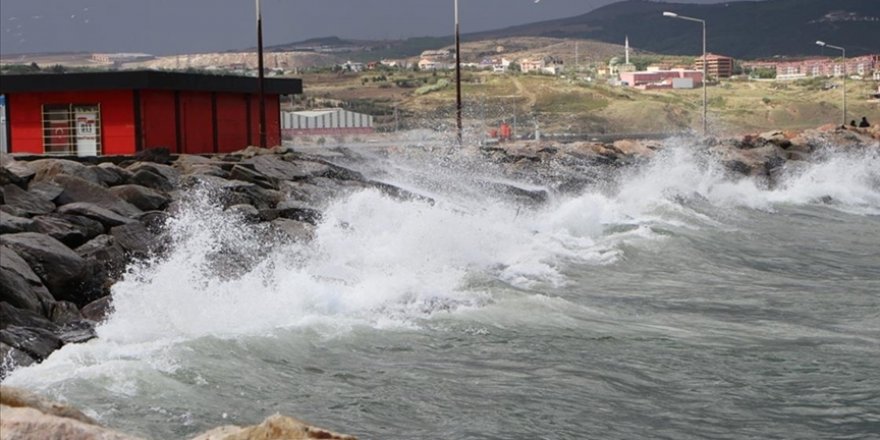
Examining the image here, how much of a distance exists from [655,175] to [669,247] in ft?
53.9

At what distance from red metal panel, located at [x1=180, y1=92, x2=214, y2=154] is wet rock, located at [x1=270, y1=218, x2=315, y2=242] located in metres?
13.3

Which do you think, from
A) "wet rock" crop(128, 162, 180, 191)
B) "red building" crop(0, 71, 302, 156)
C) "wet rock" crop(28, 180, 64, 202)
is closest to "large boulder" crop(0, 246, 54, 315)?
"wet rock" crop(28, 180, 64, 202)

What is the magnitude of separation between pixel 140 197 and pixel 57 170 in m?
1.33

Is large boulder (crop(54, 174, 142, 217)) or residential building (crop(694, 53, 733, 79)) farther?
residential building (crop(694, 53, 733, 79))

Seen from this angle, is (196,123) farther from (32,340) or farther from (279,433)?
(279,433)

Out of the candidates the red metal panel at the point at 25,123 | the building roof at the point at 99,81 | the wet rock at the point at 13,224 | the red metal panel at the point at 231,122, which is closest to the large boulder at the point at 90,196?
the wet rock at the point at 13,224

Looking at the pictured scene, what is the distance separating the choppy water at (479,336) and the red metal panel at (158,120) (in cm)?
954

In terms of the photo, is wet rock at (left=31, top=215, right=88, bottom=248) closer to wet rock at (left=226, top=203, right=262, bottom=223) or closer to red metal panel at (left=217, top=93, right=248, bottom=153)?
wet rock at (left=226, top=203, right=262, bottom=223)

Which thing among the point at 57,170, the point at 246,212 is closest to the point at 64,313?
the point at 57,170

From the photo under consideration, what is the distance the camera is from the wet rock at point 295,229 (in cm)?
1947

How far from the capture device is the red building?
31.4 meters

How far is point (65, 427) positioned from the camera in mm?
5633

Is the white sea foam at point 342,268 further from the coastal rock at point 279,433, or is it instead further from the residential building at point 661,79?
the residential building at point 661,79

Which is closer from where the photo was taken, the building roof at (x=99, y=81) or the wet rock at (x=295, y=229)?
the wet rock at (x=295, y=229)
